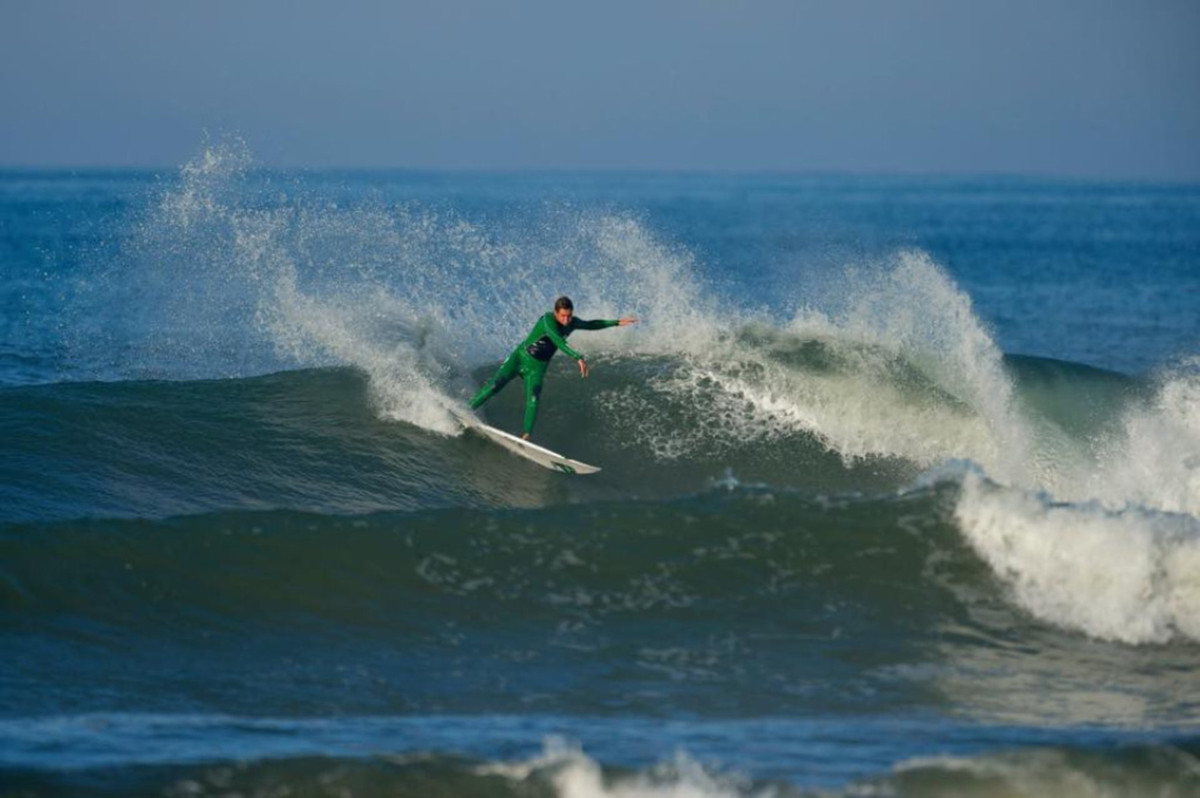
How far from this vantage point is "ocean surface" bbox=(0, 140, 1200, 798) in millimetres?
7414

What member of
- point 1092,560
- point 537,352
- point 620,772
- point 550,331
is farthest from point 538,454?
point 620,772

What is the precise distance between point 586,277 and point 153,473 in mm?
8743

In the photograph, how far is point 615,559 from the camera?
10.3m

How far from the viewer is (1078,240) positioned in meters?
55.7

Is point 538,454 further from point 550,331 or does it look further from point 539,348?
point 550,331

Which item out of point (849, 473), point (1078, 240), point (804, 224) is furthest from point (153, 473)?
point (804, 224)

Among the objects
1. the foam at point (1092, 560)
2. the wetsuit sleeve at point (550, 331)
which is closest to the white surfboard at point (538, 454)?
the wetsuit sleeve at point (550, 331)

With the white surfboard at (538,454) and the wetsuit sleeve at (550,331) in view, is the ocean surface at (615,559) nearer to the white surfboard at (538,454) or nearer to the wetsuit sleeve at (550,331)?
the white surfboard at (538,454)

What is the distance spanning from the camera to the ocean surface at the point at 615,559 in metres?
7.41

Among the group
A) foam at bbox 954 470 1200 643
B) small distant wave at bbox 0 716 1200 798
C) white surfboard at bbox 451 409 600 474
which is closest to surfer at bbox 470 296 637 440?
white surfboard at bbox 451 409 600 474

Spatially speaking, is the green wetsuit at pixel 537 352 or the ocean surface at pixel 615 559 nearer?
the ocean surface at pixel 615 559

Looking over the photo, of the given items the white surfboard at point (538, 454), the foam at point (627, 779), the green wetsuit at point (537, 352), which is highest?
the green wetsuit at point (537, 352)

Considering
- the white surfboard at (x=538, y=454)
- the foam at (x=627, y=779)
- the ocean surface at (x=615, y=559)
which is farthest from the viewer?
the white surfboard at (x=538, y=454)

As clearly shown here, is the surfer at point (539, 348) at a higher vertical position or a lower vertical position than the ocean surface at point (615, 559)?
higher
